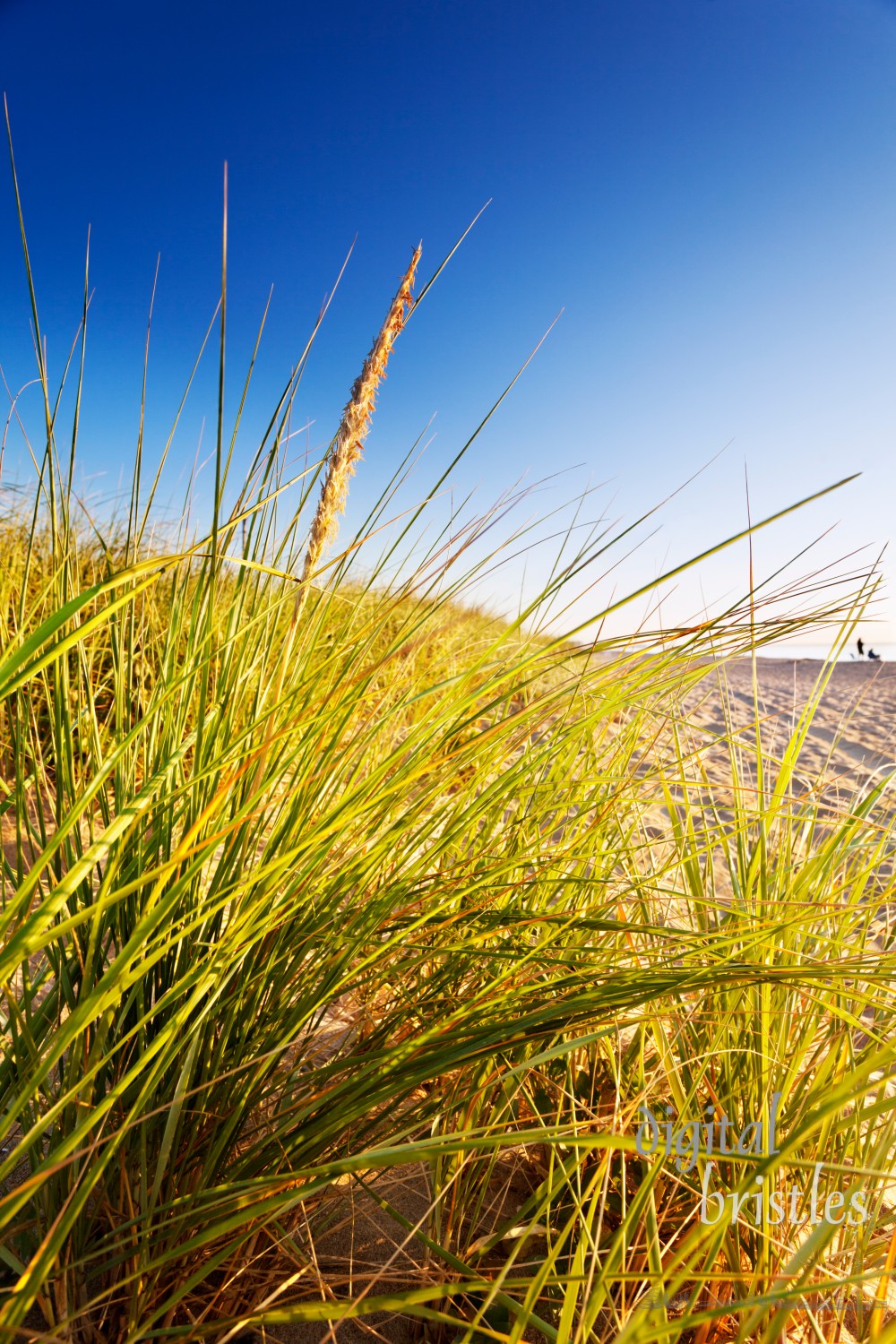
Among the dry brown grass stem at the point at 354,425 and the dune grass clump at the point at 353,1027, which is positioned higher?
the dry brown grass stem at the point at 354,425

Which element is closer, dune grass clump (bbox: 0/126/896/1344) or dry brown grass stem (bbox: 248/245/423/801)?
dune grass clump (bbox: 0/126/896/1344)

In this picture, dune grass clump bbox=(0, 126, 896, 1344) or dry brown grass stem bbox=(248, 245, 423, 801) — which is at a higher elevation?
dry brown grass stem bbox=(248, 245, 423, 801)

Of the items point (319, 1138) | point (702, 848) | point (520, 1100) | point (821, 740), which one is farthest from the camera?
point (821, 740)

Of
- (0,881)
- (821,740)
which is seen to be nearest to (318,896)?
(0,881)

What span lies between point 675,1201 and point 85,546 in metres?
4.28

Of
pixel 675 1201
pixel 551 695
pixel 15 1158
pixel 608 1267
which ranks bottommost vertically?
pixel 675 1201

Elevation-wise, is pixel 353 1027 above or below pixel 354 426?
below

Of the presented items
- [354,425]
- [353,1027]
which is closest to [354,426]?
[354,425]

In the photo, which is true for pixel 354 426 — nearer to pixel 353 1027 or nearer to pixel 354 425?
pixel 354 425

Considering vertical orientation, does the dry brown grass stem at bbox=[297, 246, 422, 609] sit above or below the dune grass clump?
above

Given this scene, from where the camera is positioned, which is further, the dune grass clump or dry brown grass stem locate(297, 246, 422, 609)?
dry brown grass stem locate(297, 246, 422, 609)

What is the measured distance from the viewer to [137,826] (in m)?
0.81

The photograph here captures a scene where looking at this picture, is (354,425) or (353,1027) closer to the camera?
(353,1027)

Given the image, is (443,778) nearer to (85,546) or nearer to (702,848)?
(702,848)
